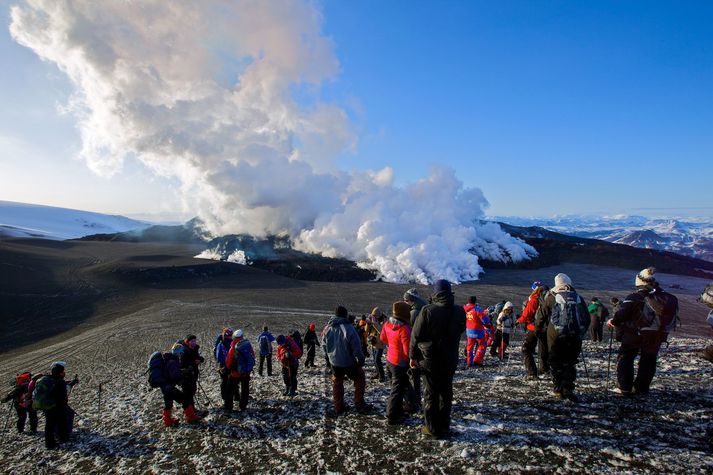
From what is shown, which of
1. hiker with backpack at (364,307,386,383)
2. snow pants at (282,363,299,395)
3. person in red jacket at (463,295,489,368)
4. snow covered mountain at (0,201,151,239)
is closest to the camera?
snow pants at (282,363,299,395)

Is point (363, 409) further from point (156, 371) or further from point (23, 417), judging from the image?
point (23, 417)

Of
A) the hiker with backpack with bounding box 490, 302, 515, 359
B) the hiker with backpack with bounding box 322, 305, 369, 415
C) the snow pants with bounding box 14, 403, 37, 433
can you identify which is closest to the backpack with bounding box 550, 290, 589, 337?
the hiker with backpack with bounding box 322, 305, 369, 415

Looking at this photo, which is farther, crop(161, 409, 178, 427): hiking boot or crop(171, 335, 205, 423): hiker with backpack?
crop(171, 335, 205, 423): hiker with backpack

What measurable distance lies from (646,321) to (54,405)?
10894 millimetres

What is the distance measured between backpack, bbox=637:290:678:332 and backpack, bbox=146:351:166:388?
875 cm

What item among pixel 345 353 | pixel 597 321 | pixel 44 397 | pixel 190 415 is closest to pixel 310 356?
pixel 190 415

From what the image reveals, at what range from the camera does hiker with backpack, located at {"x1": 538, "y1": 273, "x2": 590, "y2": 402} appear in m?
6.10

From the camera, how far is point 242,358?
7895 millimetres

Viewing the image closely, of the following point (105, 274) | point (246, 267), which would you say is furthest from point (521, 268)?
point (105, 274)

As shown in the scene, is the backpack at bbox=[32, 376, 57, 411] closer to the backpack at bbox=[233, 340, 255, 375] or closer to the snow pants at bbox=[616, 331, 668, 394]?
the backpack at bbox=[233, 340, 255, 375]

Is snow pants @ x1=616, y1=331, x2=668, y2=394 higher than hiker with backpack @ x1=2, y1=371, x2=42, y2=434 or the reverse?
higher

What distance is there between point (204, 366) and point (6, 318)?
25851 millimetres

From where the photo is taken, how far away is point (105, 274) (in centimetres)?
4181

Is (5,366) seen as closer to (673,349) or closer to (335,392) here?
(335,392)
